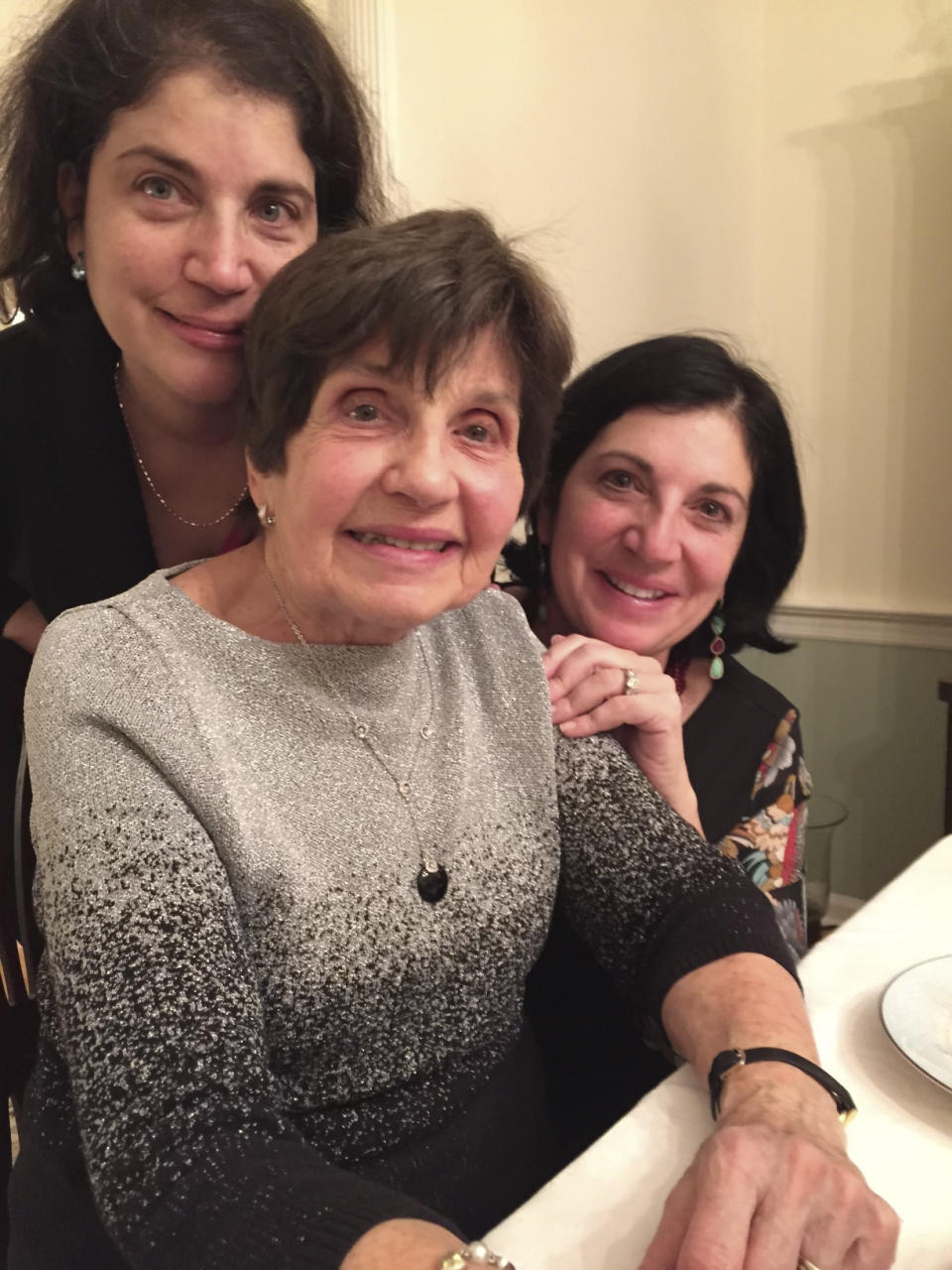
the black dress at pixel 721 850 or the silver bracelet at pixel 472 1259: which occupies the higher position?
the silver bracelet at pixel 472 1259

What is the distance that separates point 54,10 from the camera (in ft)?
4.28

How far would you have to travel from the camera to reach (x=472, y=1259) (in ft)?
2.16

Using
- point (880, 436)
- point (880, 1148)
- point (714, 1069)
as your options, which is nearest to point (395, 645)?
point (714, 1069)

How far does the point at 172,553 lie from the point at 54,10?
693mm

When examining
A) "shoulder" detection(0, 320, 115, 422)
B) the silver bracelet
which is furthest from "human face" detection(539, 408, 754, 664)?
the silver bracelet

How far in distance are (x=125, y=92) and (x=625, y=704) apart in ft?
2.97

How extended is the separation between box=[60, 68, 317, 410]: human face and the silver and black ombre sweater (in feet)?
1.09

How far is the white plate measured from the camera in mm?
879

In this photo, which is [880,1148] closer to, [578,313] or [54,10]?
[54,10]

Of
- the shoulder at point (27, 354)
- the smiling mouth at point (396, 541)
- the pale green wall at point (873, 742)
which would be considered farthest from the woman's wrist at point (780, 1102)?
the pale green wall at point (873, 742)

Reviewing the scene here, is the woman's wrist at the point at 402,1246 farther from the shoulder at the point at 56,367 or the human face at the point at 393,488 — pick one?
the shoulder at the point at 56,367

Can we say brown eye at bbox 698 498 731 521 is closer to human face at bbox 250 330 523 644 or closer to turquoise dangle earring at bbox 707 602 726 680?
turquoise dangle earring at bbox 707 602 726 680

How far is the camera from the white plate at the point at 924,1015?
0.88m

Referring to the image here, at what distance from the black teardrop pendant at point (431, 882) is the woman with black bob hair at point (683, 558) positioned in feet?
1.39
